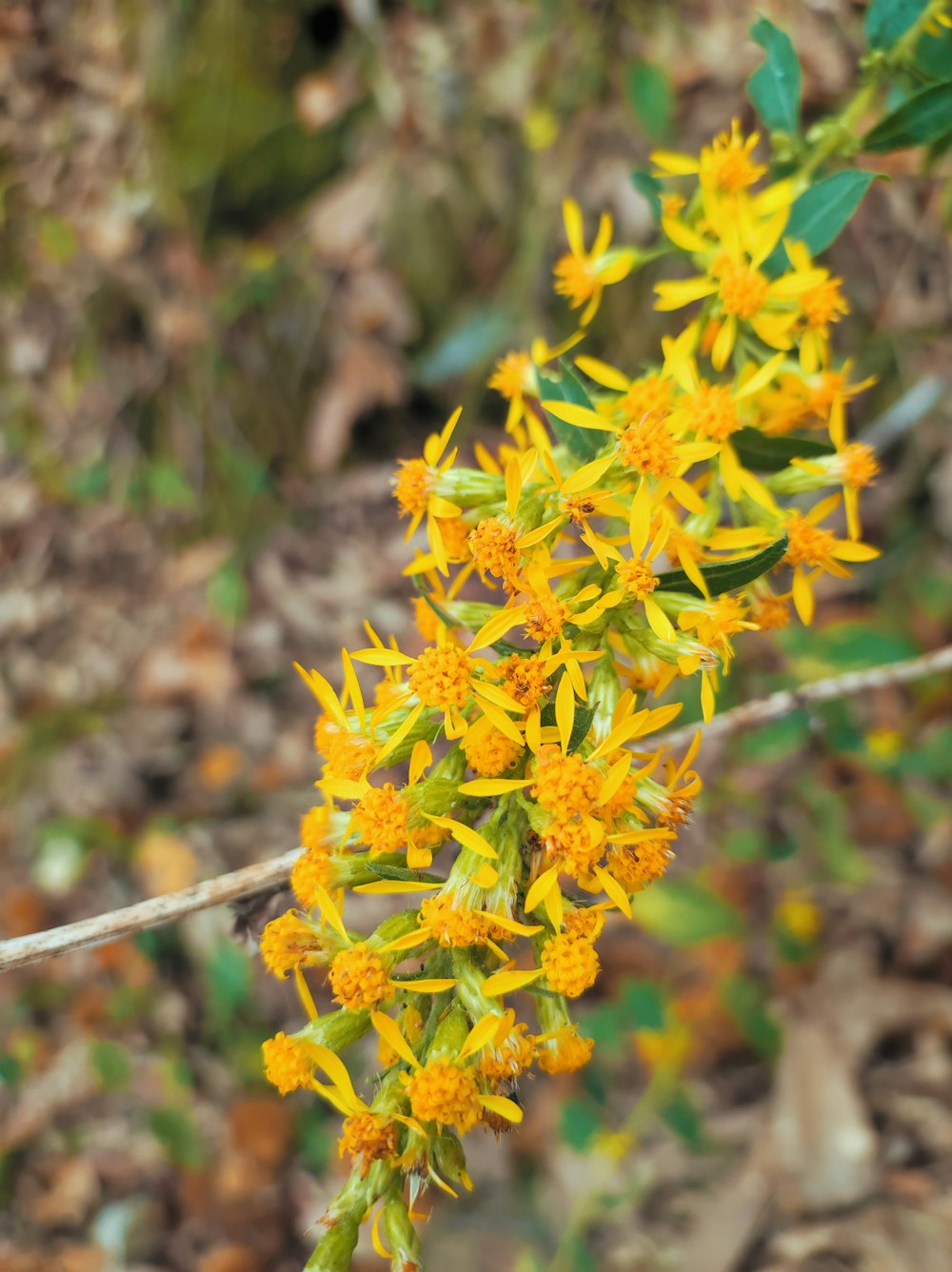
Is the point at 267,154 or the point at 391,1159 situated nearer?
the point at 391,1159

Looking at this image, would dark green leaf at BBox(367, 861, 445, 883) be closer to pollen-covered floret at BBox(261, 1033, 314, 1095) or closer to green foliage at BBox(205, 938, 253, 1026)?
pollen-covered floret at BBox(261, 1033, 314, 1095)

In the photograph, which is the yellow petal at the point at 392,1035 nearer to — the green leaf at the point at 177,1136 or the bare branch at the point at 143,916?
the bare branch at the point at 143,916

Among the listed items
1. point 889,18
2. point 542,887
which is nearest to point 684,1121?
point 542,887

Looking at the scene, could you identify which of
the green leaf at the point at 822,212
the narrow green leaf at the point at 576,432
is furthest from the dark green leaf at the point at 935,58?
the narrow green leaf at the point at 576,432

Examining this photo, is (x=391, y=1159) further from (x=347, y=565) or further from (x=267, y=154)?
(x=267, y=154)

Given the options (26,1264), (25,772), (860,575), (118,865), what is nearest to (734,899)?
(860,575)
